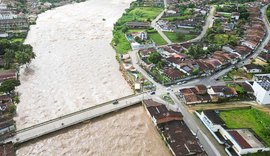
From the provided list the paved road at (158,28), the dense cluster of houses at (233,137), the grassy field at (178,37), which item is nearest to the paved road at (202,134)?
the dense cluster of houses at (233,137)

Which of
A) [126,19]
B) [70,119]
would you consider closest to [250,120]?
[70,119]

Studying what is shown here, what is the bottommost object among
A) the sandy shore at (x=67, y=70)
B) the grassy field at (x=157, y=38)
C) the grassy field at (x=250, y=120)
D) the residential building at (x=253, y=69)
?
the sandy shore at (x=67, y=70)

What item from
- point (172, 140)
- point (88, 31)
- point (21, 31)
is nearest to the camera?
point (172, 140)

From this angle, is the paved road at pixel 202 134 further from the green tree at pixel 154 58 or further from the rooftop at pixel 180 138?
the green tree at pixel 154 58

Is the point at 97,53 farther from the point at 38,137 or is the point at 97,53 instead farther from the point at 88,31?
the point at 38,137

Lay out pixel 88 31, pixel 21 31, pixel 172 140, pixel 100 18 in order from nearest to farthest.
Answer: pixel 172 140
pixel 21 31
pixel 88 31
pixel 100 18

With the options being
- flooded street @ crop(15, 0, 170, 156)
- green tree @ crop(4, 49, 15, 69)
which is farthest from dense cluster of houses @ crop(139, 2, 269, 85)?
green tree @ crop(4, 49, 15, 69)

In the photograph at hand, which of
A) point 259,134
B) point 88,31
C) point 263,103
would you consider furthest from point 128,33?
point 259,134
